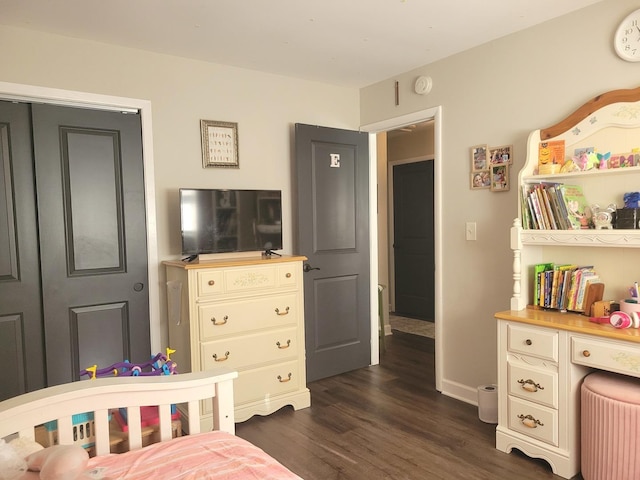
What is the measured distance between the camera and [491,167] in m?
3.06

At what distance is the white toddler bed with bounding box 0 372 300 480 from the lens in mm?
1234

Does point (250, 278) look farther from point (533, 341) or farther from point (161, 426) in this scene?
point (533, 341)

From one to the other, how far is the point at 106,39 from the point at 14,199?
1146mm

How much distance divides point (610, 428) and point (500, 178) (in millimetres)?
1585

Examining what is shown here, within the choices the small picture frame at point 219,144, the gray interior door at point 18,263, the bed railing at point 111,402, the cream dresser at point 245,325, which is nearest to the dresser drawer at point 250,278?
the cream dresser at point 245,325

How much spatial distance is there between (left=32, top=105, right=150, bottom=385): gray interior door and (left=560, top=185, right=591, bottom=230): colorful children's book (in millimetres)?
2636

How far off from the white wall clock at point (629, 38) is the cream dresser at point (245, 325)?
2.25m

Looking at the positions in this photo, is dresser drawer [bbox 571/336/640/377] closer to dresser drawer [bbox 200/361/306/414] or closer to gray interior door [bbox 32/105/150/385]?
dresser drawer [bbox 200/361/306/414]

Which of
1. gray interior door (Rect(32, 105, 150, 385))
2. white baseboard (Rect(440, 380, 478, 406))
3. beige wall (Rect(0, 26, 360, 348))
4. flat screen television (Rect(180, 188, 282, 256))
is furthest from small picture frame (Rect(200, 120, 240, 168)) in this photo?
white baseboard (Rect(440, 380, 478, 406))

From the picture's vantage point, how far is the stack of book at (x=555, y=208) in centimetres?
247

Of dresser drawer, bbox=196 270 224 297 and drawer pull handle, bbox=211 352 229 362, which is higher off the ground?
dresser drawer, bbox=196 270 224 297

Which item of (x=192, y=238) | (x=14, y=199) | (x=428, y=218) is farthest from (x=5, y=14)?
(x=428, y=218)

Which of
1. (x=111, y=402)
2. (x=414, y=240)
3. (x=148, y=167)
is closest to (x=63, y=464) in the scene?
(x=111, y=402)

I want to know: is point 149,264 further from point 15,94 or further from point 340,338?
point 340,338
